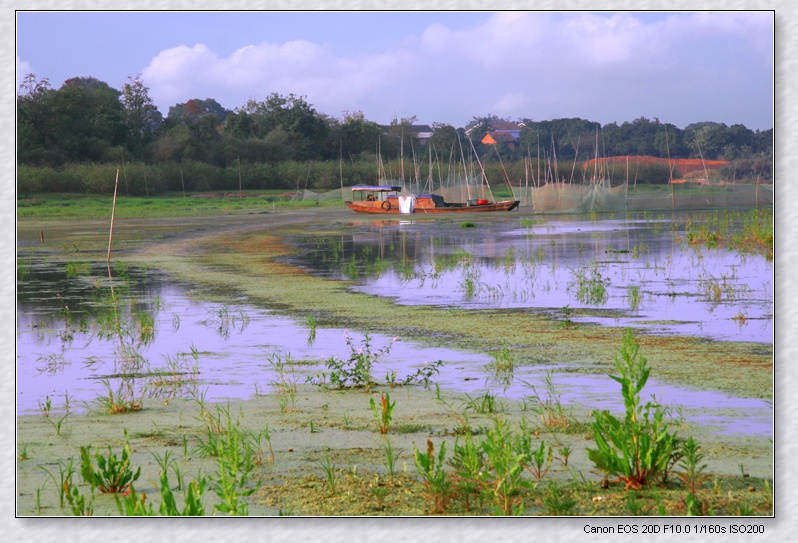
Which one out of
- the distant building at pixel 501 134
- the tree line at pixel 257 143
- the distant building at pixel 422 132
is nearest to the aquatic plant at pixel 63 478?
the tree line at pixel 257 143

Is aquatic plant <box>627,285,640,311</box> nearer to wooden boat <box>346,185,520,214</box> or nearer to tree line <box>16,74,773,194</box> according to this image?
tree line <box>16,74,773,194</box>

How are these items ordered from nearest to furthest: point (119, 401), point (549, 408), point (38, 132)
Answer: point (549, 408) < point (119, 401) < point (38, 132)

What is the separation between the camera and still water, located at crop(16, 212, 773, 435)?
7652 millimetres

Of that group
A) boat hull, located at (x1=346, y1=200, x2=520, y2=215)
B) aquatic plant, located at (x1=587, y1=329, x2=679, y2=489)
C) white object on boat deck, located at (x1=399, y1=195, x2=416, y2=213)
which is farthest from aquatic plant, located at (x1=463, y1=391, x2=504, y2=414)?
white object on boat deck, located at (x1=399, y1=195, x2=416, y2=213)

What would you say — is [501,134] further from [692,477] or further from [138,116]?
[692,477]

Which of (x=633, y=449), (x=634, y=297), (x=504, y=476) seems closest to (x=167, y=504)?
(x=504, y=476)

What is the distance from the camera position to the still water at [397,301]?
765 cm

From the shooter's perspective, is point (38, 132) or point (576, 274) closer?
point (576, 274)

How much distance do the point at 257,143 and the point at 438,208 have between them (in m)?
16.2

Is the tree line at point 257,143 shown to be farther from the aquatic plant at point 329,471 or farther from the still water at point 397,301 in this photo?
the aquatic plant at point 329,471

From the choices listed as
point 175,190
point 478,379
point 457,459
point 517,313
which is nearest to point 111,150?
point 175,190

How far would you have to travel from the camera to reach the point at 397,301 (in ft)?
41.2

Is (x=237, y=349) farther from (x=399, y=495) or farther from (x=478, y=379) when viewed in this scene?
(x=399, y=495)

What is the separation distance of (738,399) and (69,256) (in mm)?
15545
